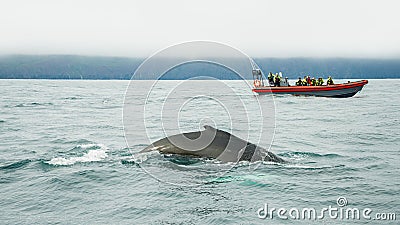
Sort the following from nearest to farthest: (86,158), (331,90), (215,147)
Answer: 1. (215,147)
2. (86,158)
3. (331,90)

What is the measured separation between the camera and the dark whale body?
12.8 m

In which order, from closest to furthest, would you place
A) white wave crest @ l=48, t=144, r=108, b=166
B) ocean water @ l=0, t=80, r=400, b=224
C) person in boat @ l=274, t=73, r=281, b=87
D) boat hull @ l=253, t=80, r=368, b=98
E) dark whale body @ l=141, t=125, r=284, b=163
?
ocean water @ l=0, t=80, r=400, b=224 < dark whale body @ l=141, t=125, r=284, b=163 < white wave crest @ l=48, t=144, r=108, b=166 < boat hull @ l=253, t=80, r=368, b=98 < person in boat @ l=274, t=73, r=281, b=87

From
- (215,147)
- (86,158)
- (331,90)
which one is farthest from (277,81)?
(215,147)

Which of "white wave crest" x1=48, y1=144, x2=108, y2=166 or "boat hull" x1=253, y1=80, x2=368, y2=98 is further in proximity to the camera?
"boat hull" x1=253, y1=80, x2=368, y2=98

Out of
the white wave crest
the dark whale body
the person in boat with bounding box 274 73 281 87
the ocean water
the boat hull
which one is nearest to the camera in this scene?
the ocean water

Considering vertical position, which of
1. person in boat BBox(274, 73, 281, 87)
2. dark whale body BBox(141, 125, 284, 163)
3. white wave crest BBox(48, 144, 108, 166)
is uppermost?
person in boat BBox(274, 73, 281, 87)

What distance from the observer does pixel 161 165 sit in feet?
41.1

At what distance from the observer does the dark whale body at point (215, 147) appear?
12.8 m

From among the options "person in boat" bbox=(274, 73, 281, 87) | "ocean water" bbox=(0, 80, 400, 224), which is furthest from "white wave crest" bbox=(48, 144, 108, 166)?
"person in boat" bbox=(274, 73, 281, 87)

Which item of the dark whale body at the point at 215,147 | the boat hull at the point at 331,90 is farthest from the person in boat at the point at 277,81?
the dark whale body at the point at 215,147

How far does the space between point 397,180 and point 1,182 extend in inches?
469

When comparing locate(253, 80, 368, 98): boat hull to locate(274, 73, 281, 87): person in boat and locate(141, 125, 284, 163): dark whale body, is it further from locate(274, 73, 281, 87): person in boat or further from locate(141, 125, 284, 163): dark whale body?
locate(141, 125, 284, 163): dark whale body

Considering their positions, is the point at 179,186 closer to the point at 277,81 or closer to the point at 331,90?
the point at 331,90

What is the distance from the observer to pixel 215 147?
1309 centimetres
